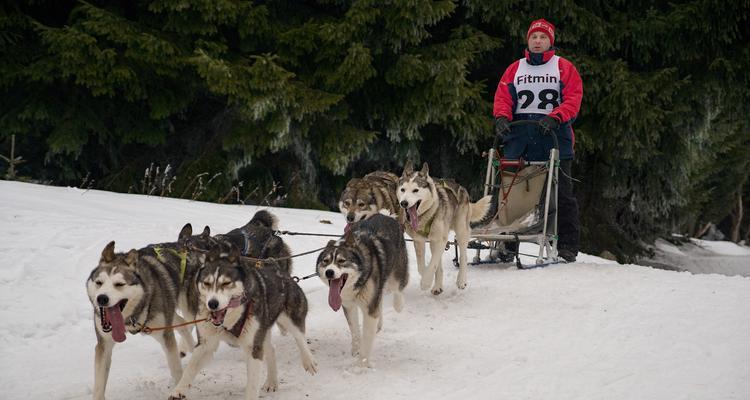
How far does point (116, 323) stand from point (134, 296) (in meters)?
0.23

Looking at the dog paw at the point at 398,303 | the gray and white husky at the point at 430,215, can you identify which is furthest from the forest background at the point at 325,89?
the dog paw at the point at 398,303

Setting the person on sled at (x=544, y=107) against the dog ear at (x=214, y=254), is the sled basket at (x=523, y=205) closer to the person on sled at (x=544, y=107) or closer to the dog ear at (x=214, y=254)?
the person on sled at (x=544, y=107)

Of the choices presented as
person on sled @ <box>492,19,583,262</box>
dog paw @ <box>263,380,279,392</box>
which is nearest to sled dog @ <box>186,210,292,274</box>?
dog paw @ <box>263,380,279,392</box>

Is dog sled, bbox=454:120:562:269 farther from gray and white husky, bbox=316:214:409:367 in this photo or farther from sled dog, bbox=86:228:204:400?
sled dog, bbox=86:228:204:400

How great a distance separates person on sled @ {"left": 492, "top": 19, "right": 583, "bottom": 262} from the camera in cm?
747

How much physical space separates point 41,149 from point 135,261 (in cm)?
751

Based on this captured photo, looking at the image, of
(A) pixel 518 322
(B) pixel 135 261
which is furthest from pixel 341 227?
(B) pixel 135 261

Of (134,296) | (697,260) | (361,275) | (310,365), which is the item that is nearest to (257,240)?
(361,275)

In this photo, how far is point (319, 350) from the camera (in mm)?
5297

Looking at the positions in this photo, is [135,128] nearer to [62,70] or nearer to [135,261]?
[62,70]

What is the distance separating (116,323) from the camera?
396 cm

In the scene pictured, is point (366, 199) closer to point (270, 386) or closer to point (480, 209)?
point (480, 209)

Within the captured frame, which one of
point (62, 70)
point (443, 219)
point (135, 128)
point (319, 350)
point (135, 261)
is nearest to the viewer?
point (135, 261)

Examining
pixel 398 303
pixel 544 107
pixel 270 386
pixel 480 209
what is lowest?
pixel 270 386
